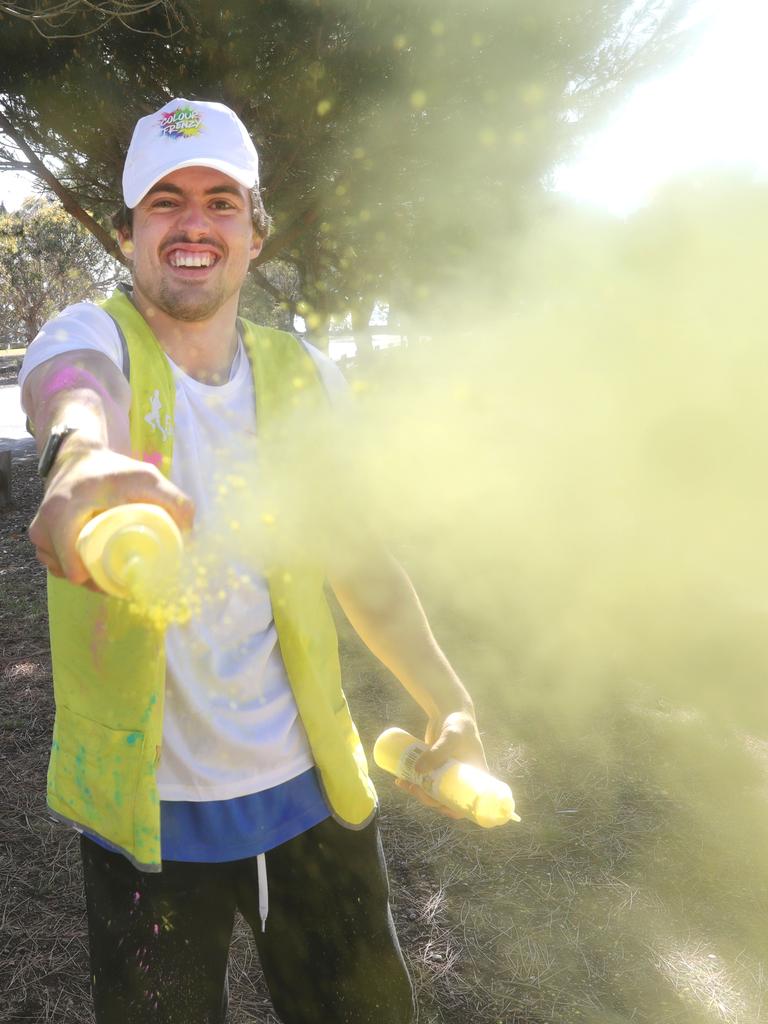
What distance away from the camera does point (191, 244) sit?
147 cm

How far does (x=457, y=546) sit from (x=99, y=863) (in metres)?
4.73

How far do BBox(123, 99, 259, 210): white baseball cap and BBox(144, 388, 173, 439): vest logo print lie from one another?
1.61 feet

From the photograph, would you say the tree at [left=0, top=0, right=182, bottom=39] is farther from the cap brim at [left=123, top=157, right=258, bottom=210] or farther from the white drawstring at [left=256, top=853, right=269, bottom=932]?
the white drawstring at [left=256, top=853, right=269, bottom=932]

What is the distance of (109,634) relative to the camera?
1230 millimetres

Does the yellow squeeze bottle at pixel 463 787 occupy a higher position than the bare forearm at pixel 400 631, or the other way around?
the bare forearm at pixel 400 631

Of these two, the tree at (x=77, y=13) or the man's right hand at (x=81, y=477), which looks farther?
the tree at (x=77, y=13)

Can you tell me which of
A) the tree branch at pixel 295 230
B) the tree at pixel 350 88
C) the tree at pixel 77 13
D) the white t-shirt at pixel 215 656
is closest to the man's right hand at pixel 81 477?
the white t-shirt at pixel 215 656

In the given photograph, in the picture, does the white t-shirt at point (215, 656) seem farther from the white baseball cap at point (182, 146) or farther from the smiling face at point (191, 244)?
the white baseball cap at point (182, 146)

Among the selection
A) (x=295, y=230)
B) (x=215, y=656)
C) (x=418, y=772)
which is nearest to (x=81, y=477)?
(x=215, y=656)

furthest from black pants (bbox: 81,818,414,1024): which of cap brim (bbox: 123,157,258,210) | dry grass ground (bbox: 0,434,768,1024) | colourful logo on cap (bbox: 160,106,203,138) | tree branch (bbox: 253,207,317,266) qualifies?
tree branch (bbox: 253,207,317,266)

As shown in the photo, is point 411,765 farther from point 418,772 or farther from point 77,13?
point 77,13

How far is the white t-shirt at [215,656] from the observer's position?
4.27ft

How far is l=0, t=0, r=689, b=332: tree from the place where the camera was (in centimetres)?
554

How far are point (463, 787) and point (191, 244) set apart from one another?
1153mm
